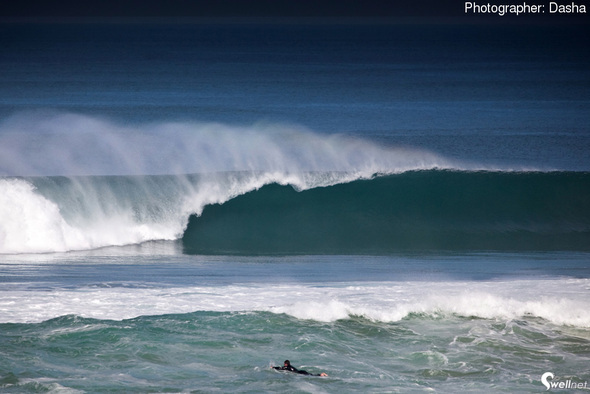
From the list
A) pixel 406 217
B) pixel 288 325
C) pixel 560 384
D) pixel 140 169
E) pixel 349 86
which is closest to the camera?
pixel 560 384

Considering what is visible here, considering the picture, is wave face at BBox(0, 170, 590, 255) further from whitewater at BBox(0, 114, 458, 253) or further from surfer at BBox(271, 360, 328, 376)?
Result: surfer at BBox(271, 360, 328, 376)

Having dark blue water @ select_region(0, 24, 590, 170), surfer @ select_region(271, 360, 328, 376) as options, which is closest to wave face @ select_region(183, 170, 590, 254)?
dark blue water @ select_region(0, 24, 590, 170)

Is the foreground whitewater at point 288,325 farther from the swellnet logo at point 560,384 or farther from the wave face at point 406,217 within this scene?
the wave face at point 406,217

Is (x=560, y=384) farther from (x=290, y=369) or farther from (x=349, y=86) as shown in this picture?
(x=349, y=86)

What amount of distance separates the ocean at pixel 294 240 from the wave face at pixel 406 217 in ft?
0.22

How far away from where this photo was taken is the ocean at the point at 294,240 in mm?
8297

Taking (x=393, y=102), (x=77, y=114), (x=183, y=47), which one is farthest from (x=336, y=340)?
(x=183, y=47)

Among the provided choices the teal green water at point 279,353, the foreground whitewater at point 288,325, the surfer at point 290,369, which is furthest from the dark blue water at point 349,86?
the surfer at point 290,369

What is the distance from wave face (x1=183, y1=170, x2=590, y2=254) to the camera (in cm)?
1579

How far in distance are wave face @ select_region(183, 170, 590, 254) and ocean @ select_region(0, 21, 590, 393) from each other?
2.6 inches

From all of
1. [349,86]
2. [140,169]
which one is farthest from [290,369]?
[349,86]

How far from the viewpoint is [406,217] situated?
17438 mm

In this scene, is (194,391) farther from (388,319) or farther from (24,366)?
(388,319)

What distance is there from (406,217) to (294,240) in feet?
9.87
